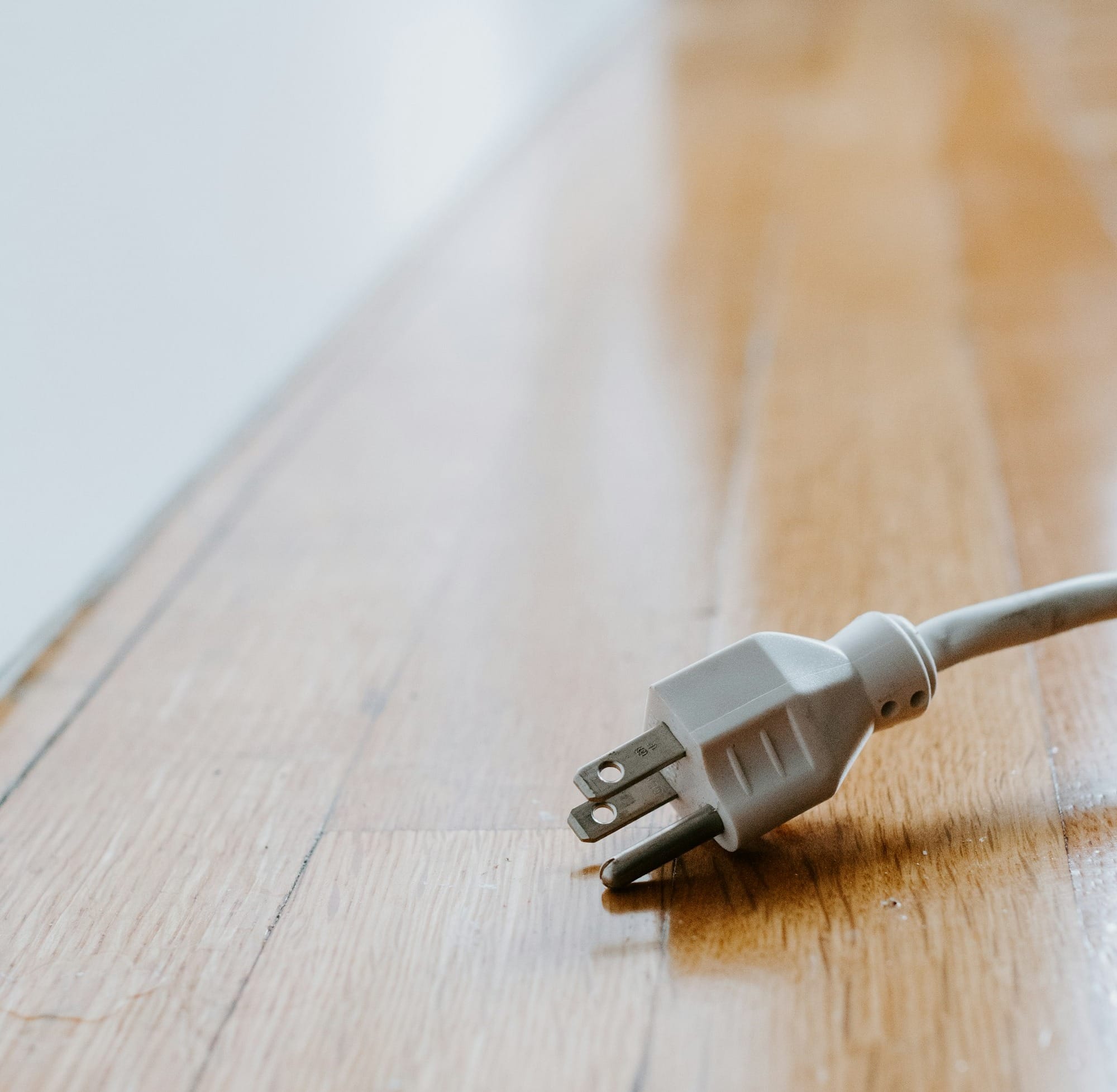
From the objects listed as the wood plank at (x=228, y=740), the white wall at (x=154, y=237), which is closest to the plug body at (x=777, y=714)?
the wood plank at (x=228, y=740)

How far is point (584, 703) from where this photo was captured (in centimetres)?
59

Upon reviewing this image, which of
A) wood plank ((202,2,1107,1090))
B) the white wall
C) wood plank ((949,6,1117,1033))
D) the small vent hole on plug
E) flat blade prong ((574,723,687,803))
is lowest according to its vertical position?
wood plank ((949,6,1117,1033))

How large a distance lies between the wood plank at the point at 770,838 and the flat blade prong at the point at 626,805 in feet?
0.08

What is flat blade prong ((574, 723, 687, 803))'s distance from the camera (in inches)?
17.7

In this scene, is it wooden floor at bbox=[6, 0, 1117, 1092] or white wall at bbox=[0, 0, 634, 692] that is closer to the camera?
wooden floor at bbox=[6, 0, 1117, 1092]

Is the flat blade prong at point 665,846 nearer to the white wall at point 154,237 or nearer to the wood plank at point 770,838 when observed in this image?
the wood plank at point 770,838

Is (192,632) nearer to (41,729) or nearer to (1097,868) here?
(41,729)

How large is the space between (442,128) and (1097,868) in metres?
1.50

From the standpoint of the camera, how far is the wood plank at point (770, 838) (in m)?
0.39

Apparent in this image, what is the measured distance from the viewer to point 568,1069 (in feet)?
1.28

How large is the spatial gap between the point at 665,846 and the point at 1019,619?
17 centimetres

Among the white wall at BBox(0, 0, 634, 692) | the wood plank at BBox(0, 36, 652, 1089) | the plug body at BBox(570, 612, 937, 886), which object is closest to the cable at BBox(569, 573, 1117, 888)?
the plug body at BBox(570, 612, 937, 886)

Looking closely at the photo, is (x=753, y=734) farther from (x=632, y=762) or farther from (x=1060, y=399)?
(x=1060, y=399)

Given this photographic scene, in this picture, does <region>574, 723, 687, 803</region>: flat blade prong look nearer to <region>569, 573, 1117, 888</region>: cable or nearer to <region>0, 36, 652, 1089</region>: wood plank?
<region>569, 573, 1117, 888</region>: cable
